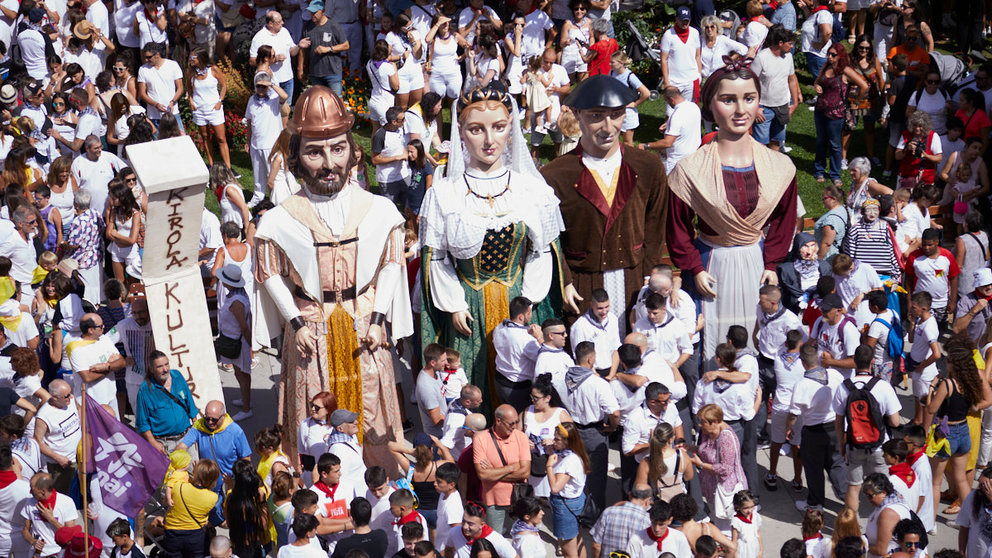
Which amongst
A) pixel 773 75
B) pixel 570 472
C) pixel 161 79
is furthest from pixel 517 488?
pixel 161 79

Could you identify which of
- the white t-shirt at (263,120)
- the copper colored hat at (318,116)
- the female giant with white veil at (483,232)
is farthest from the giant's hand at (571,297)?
the white t-shirt at (263,120)

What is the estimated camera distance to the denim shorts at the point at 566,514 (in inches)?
348

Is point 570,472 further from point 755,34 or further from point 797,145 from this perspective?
point 755,34

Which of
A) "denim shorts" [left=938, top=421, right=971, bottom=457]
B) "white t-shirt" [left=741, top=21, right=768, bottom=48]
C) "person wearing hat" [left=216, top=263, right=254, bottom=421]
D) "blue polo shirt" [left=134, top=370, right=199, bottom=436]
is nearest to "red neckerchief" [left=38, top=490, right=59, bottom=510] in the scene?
"blue polo shirt" [left=134, top=370, right=199, bottom=436]

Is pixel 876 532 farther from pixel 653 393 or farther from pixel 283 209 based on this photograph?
pixel 283 209

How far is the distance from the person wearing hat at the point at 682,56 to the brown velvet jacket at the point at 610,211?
510 centimetres

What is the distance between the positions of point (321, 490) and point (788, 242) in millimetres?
4263

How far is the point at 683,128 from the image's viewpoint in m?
13.6

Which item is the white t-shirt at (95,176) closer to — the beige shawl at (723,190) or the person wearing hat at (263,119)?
the person wearing hat at (263,119)

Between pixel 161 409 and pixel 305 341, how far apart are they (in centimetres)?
112

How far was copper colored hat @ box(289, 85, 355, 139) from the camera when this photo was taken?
940cm

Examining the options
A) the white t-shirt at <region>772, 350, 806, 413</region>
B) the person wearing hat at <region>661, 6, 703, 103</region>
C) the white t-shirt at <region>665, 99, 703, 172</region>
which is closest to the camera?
the white t-shirt at <region>772, 350, 806, 413</region>

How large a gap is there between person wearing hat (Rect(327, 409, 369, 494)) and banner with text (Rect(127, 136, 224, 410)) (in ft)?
4.33

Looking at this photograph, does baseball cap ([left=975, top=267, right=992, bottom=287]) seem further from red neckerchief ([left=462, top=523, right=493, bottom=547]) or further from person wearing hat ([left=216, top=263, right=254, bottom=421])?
person wearing hat ([left=216, top=263, right=254, bottom=421])
